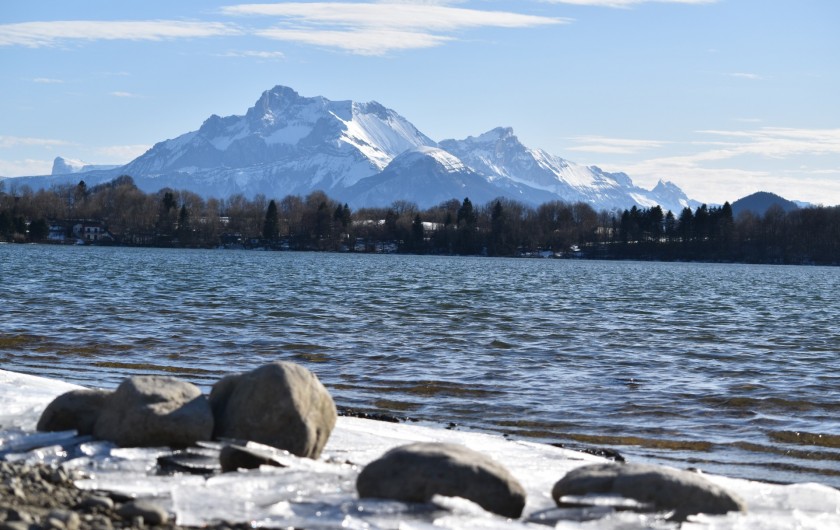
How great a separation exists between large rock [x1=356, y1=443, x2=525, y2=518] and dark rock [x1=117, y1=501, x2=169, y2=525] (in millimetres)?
1907

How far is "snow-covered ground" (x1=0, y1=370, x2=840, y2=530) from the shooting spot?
29.2ft

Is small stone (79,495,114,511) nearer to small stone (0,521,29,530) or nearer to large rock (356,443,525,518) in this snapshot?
small stone (0,521,29,530)

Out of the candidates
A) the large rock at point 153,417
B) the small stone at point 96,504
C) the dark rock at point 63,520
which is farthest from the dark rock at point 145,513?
the large rock at point 153,417

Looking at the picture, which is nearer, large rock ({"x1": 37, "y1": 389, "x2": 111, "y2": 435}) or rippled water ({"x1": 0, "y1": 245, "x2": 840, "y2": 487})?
large rock ({"x1": 37, "y1": 389, "x2": 111, "y2": 435})

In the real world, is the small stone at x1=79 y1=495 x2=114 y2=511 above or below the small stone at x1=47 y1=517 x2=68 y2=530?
below

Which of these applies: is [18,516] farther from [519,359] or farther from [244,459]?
[519,359]

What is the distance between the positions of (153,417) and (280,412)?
4.47 ft

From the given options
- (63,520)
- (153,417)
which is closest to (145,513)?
(63,520)

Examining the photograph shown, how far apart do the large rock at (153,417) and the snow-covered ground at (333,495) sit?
0.21 m

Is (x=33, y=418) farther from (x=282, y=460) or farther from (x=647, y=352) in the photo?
(x=647, y=352)

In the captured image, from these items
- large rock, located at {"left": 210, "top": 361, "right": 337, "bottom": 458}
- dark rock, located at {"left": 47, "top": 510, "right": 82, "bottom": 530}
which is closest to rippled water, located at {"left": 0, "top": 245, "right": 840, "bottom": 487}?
large rock, located at {"left": 210, "top": 361, "right": 337, "bottom": 458}

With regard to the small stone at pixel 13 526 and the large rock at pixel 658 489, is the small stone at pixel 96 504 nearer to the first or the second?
the small stone at pixel 13 526

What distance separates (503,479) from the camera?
952 centimetres

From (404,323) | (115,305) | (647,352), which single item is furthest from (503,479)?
(115,305)
